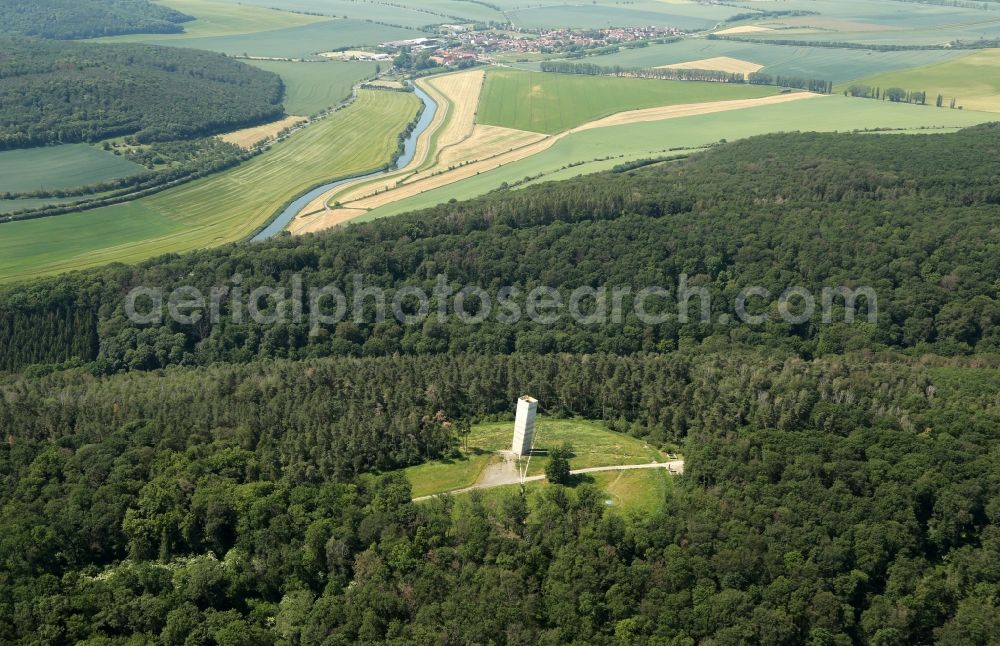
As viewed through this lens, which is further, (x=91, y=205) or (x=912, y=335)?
(x=91, y=205)

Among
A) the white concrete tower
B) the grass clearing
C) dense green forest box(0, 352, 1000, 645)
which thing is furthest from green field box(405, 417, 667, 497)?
dense green forest box(0, 352, 1000, 645)

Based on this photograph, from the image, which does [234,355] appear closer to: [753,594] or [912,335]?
[753,594]

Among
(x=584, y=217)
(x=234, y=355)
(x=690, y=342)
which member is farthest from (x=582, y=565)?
(x=584, y=217)

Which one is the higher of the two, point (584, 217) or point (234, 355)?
point (584, 217)

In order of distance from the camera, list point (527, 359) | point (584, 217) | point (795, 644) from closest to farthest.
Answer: point (795, 644), point (527, 359), point (584, 217)

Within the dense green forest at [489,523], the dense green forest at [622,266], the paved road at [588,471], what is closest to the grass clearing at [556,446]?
the paved road at [588,471]

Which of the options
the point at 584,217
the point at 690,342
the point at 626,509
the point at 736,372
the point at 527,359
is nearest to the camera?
the point at 626,509

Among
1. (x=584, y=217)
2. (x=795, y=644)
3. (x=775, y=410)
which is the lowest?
(x=795, y=644)

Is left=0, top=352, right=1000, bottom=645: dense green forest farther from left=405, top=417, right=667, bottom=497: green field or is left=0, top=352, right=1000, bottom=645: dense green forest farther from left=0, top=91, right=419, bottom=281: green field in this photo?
left=0, top=91, right=419, bottom=281: green field
